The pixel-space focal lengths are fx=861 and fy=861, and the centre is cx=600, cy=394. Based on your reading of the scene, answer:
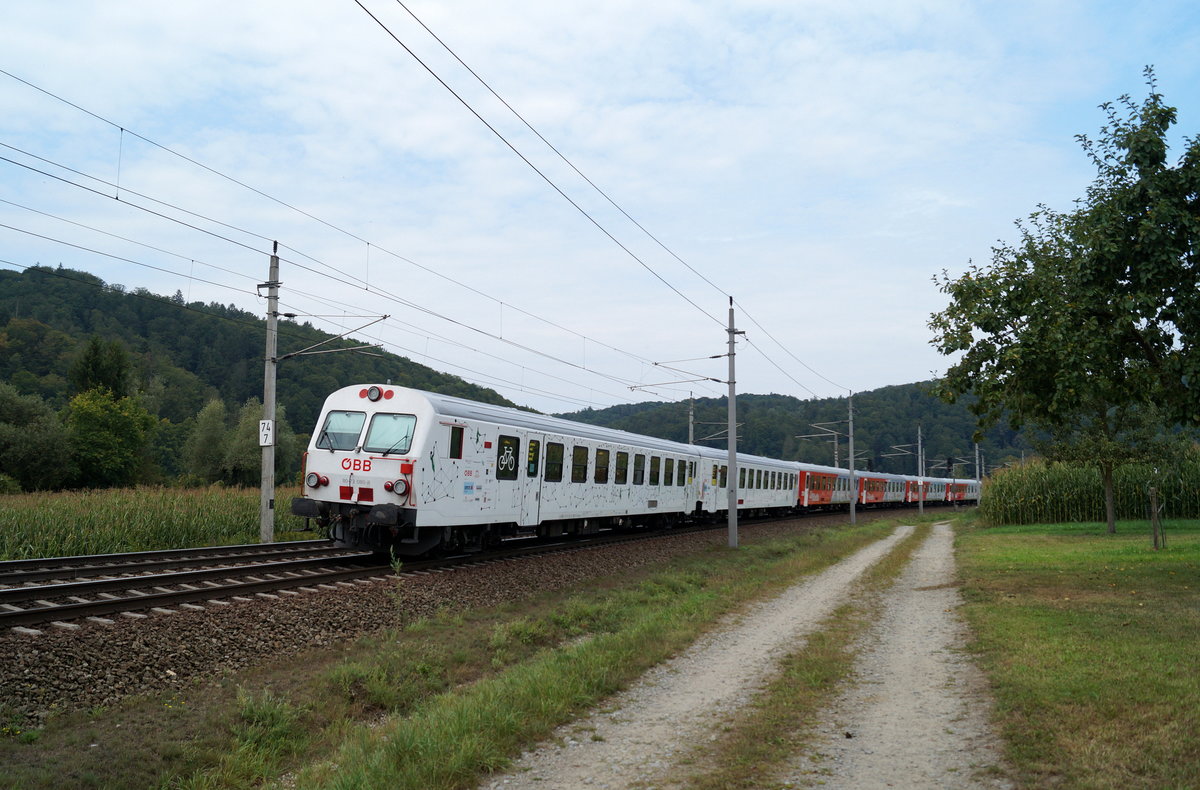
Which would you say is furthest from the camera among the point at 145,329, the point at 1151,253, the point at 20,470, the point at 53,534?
the point at 145,329

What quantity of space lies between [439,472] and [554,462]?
438cm

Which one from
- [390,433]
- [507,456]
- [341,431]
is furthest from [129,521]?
[507,456]

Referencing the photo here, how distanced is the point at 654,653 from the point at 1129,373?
976cm

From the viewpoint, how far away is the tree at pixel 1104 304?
12.1 metres

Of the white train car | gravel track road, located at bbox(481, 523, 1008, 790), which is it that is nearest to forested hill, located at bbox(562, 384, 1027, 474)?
the white train car

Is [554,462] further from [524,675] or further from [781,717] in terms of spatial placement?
[781,717]

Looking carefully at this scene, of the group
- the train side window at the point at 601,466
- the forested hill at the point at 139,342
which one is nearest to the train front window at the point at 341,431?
the train side window at the point at 601,466

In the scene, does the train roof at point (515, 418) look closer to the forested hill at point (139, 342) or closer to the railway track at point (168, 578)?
the railway track at point (168, 578)

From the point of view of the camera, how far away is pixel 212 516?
64.9ft

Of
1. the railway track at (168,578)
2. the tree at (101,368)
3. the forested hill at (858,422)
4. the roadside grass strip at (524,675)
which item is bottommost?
the roadside grass strip at (524,675)

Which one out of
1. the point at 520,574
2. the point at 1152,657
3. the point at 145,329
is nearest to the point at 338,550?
the point at 520,574

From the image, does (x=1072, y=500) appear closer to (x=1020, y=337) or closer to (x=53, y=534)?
(x=1020, y=337)

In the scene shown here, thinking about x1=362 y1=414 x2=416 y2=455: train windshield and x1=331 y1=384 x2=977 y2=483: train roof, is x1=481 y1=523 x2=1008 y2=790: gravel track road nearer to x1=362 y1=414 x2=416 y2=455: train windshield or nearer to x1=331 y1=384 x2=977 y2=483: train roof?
x1=362 y1=414 x2=416 y2=455: train windshield

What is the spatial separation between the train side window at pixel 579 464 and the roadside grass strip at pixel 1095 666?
8327 millimetres
